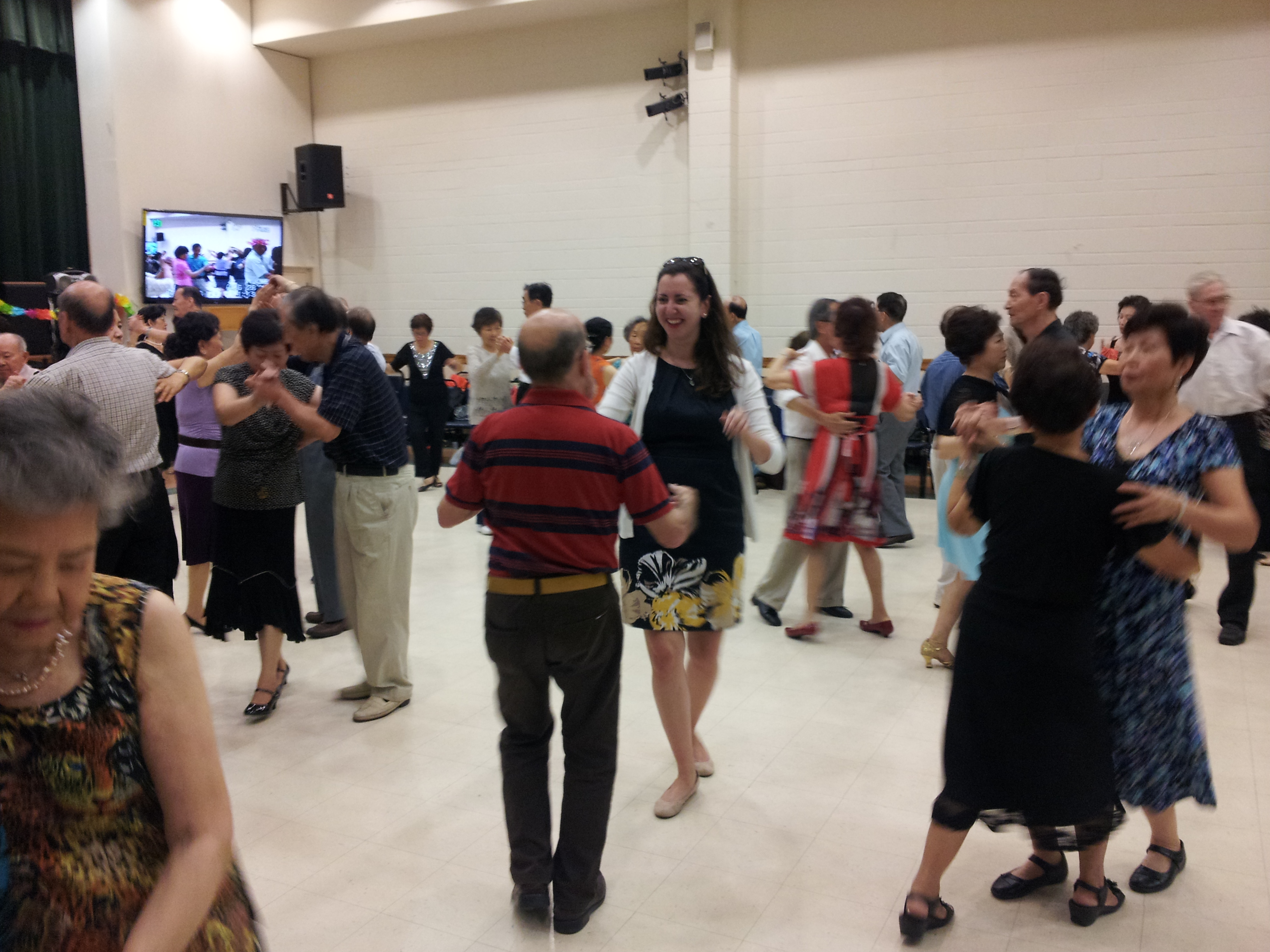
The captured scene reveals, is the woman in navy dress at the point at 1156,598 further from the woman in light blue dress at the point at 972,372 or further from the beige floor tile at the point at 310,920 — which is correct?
the beige floor tile at the point at 310,920

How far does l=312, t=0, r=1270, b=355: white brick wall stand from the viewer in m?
7.39

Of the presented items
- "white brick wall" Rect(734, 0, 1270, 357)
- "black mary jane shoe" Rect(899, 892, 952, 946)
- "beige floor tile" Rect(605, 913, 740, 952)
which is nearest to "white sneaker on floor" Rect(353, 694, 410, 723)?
"beige floor tile" Rect(605, 913, 740, 952)

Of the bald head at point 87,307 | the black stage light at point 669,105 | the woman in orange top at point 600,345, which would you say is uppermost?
the black stage light at point 669,105

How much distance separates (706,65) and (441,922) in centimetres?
789

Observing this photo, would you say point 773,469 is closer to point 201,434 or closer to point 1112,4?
point 201,434

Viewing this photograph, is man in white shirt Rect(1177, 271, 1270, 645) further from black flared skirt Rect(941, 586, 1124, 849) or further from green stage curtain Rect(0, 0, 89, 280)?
green stage curtain Rect(0, 0, 89, 280)

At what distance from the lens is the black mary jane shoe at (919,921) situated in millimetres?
2119

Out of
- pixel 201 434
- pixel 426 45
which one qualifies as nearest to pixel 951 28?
pixel 426 45

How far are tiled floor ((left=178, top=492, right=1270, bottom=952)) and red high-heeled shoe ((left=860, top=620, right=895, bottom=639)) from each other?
10cm

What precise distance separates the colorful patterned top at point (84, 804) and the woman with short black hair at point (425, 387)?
6803 millimetres

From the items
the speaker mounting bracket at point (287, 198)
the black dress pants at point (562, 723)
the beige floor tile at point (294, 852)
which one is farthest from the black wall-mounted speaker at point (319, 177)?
the black dress pants at point (562, 723)

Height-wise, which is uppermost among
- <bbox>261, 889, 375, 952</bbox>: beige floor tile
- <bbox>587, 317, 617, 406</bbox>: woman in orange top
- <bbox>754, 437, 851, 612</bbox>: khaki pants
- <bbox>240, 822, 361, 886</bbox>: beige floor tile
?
<bbox>587, 317, 617, 406</bbox>: woman in orange top

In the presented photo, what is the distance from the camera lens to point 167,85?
30.4 feet

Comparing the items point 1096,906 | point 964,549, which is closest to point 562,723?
point 1096,906
